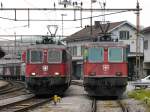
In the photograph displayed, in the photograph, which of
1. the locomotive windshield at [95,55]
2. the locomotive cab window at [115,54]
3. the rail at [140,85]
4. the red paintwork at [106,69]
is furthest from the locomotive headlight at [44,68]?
the rail at [140,85]

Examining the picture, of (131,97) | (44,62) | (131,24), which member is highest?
(131,24)

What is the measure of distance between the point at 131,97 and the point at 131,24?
50572 millimetres

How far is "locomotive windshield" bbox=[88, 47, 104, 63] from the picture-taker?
2667cm

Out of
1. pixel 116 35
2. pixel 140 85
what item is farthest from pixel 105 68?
pixel 116 35

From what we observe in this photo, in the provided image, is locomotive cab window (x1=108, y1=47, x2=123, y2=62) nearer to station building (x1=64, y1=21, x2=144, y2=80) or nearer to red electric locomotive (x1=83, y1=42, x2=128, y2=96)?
red electric locomotive (x1=83, y1=42, x2=128, y2=96)

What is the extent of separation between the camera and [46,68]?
1091 inches

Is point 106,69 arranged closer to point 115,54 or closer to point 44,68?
point 115,54

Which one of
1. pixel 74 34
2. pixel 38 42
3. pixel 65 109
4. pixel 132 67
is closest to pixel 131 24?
pixel 132 67

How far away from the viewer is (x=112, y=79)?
85.6ft

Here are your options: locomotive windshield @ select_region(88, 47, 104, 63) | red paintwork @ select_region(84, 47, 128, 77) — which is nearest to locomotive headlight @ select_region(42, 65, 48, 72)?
red paintwork @ select_region(84, 47, 128, 77)

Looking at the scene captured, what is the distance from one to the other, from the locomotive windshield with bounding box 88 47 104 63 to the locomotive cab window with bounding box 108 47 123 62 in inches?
16.5

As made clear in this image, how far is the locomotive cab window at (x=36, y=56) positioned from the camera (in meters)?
27.8

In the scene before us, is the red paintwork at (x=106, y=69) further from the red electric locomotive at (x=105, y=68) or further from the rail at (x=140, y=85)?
the rail at (x=140, y=85)

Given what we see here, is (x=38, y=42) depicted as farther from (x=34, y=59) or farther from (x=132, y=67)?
(x=132, y=67)
